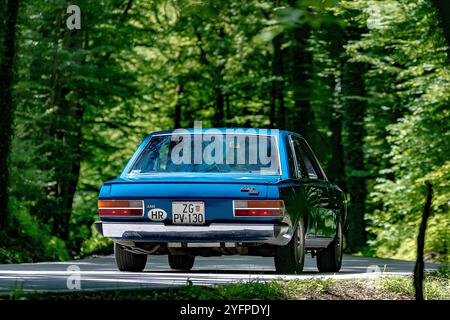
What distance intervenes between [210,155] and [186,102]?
120 feet

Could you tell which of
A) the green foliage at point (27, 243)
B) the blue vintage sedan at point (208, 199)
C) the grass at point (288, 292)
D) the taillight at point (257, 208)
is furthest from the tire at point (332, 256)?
the green foliage at point (27, 243)

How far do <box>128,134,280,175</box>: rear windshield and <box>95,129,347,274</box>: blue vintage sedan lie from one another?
0.4 inches

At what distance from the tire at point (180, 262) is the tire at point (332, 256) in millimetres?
1740

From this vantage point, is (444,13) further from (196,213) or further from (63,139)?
(63,139)

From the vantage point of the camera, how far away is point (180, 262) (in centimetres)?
1535

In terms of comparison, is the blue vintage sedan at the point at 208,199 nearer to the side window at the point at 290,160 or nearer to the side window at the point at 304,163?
the side window at the point at 290,160

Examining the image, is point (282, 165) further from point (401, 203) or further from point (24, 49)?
point (24, 49)

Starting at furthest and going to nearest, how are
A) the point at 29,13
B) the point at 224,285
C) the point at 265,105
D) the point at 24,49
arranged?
the point at 265,105, the point at 24,49, the point at 29,13, the point at 224,285

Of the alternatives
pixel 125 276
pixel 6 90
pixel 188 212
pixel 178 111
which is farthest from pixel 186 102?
pixel 188 212

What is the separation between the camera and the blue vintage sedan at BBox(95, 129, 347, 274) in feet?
40.3

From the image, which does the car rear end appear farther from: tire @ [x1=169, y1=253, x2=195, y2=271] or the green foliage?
the green foliage
